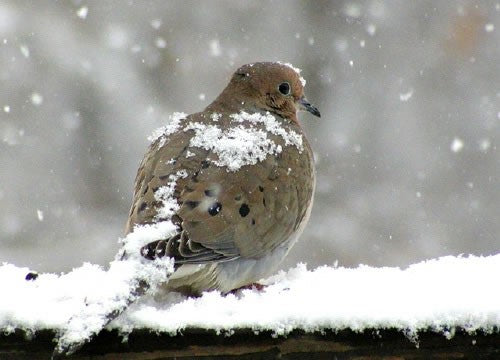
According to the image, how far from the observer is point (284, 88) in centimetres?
432

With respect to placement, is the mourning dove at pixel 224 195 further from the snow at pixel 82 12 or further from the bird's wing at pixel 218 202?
the snow at pixel 82 12

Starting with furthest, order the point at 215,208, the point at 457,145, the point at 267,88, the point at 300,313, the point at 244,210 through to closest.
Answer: the point at 457,145 < the point at 267,88 < the point at 244,210 < the point at 215,208 < the point at 300,313

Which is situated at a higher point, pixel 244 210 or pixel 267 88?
pixel 267 88

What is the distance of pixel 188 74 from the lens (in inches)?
299

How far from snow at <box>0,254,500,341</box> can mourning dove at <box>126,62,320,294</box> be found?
352 mm

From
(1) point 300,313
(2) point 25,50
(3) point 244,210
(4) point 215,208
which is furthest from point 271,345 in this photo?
(2) point 25,50

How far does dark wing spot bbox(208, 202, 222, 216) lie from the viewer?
3.20m

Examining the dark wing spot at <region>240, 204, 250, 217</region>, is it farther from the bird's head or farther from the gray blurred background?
the gray blurred background

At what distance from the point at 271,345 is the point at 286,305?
0.38ft

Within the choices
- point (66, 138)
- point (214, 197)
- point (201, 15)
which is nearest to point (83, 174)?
point (66, 138)

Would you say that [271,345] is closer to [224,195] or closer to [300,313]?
[300,313]

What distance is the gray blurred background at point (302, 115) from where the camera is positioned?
755cm

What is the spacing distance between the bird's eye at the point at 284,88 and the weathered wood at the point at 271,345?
2204 millimetres

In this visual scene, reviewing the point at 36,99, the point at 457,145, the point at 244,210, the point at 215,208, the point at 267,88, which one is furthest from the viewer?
the point at 457,145
